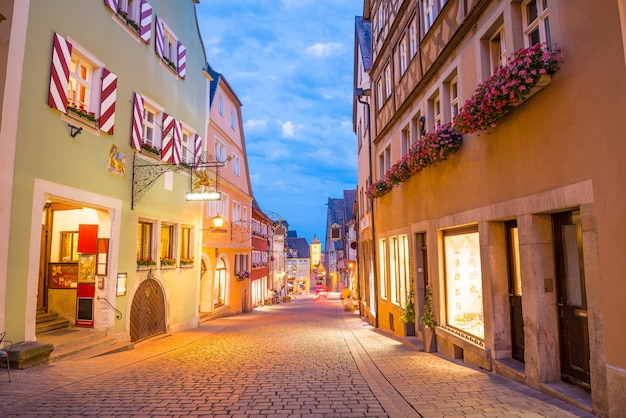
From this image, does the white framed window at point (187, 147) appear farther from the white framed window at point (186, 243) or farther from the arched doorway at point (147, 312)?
the arched doorway at point (147, 312)

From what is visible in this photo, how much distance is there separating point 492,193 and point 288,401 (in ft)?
13.5

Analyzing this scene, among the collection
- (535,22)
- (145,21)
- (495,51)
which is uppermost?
(145,21)

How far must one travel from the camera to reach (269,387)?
610 centimetres

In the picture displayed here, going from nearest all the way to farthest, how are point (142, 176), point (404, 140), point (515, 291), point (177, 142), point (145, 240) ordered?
1. point (515, 291)
2. point (142, 176)
3. point (404, 140)
4. point (145, 240)
5. point (177, 142)

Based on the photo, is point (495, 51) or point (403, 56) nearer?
point (495, 51)

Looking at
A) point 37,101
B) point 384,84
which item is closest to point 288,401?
point 37,101

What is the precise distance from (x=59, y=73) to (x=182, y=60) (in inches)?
272

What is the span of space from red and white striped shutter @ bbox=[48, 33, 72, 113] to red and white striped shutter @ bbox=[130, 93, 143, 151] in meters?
2.76

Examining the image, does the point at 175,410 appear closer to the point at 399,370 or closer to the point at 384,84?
the point at 399,370

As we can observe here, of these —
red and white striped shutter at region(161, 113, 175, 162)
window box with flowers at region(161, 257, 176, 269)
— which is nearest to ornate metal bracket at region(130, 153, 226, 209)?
red and white striped shutter at region(161, 113, 175, 162)

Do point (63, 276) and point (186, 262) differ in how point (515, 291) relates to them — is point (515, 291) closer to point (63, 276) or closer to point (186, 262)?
point (63, 276)

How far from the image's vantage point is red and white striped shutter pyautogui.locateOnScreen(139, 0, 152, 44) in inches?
474

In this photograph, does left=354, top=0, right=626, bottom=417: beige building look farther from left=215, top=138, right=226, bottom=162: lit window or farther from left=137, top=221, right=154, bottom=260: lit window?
left=215, top=138, right=226, bottom=162: lit window

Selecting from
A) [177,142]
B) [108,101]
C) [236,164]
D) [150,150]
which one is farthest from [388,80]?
[236,164]
